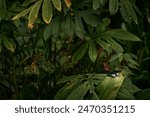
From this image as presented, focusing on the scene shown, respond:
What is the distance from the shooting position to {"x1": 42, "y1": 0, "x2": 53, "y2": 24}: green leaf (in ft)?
4.39

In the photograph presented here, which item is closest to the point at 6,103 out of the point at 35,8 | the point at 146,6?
the point at 35,8

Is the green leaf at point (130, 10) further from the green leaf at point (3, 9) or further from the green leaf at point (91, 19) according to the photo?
the green leaf at point (3, 9)

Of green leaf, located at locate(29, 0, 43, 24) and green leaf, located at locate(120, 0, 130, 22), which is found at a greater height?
green leaf, located at locate(29, 0, 43, 24)

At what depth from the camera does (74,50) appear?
66.3 inches

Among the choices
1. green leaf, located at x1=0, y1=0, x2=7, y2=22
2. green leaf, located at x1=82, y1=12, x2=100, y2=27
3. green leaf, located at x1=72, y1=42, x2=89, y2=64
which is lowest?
green leaf, located at x1=72, y1=42, x2=89, y2=64

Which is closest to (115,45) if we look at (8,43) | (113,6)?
(113,6)

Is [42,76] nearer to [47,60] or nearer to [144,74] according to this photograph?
[47,60]

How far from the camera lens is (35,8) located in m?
1.37

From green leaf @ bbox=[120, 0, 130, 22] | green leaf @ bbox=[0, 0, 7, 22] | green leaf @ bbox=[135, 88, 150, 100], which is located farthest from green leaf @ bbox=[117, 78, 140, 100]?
green leaf @ bbox=[0, 0, 7, 22]

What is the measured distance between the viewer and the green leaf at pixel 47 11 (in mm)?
1338

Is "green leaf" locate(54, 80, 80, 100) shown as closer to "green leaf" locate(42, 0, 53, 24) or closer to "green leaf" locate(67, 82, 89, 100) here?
"green leaf" locate(67, 82, 89, 100)

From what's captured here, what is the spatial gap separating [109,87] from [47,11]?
1.18 ft

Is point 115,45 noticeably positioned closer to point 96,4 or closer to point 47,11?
point 96,4

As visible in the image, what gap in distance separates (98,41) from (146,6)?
57cm
